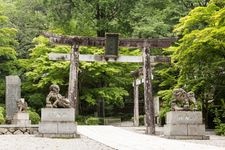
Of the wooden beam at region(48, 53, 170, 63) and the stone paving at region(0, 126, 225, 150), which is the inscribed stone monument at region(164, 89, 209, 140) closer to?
the stone paving at region(0, 126, 225, 150)

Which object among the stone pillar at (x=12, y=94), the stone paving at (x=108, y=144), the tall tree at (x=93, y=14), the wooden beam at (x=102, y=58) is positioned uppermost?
the tall tree at (x=93, y=14)

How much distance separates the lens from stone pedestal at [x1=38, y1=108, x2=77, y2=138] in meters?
16.6

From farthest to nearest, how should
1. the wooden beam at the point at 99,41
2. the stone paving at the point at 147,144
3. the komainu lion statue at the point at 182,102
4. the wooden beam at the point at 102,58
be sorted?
the wooden beam at the point at 102,58
the wooden beam at the point at 99,41
the komainu lion statue at the point at 182,102
the stone paving at the point at 147,144

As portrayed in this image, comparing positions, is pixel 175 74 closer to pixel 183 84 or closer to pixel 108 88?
pixel 183 84

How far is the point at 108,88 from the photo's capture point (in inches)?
1284

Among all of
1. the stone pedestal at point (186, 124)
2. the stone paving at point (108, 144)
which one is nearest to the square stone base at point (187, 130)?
the stone pedestal at point (186, 124)

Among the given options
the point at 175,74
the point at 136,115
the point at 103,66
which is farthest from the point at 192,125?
the point at 103,66

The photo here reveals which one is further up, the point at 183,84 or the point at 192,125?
the point at 183,84

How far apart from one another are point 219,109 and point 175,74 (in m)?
4.87

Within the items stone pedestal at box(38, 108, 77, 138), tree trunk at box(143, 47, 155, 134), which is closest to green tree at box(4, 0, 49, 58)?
tree trunk at box(143, 47, 155, 134)

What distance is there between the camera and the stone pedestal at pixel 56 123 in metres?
16.6

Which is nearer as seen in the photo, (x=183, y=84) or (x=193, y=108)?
(x=193, y=108)

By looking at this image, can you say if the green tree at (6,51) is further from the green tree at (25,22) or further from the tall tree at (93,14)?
the tall tree at (93,14)

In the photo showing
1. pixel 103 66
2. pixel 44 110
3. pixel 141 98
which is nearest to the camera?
pixel 44 110
